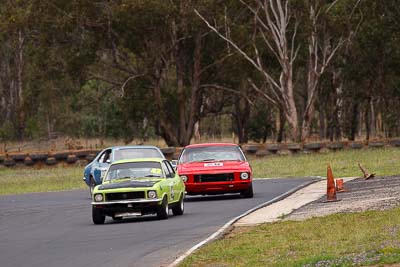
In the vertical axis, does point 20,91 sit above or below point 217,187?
above

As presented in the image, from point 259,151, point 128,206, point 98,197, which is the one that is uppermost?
point 259,151

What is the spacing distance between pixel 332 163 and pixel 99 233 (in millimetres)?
24140

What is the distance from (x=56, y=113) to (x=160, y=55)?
2416 cm

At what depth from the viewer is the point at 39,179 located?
42.7 meters

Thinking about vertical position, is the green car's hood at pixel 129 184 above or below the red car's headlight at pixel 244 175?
above

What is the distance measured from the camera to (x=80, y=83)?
60094 millimetres

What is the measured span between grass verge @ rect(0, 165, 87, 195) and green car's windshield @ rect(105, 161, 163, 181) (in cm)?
1446

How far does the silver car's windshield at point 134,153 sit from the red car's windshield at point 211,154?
3.17 feet

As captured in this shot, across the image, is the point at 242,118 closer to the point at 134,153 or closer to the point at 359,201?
the point at 134,153

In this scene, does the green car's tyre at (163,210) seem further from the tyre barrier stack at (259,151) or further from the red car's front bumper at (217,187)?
the tyre barrier stack at (259,151)

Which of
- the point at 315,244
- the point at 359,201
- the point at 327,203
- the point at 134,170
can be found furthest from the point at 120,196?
the point at 315,244

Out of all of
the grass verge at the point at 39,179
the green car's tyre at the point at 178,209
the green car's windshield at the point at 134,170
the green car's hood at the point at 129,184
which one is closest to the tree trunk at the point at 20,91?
the grass verge at the point at 39,179

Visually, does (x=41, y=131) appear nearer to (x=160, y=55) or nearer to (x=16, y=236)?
(x=160, y=55)

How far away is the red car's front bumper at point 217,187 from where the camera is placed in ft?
86.7
